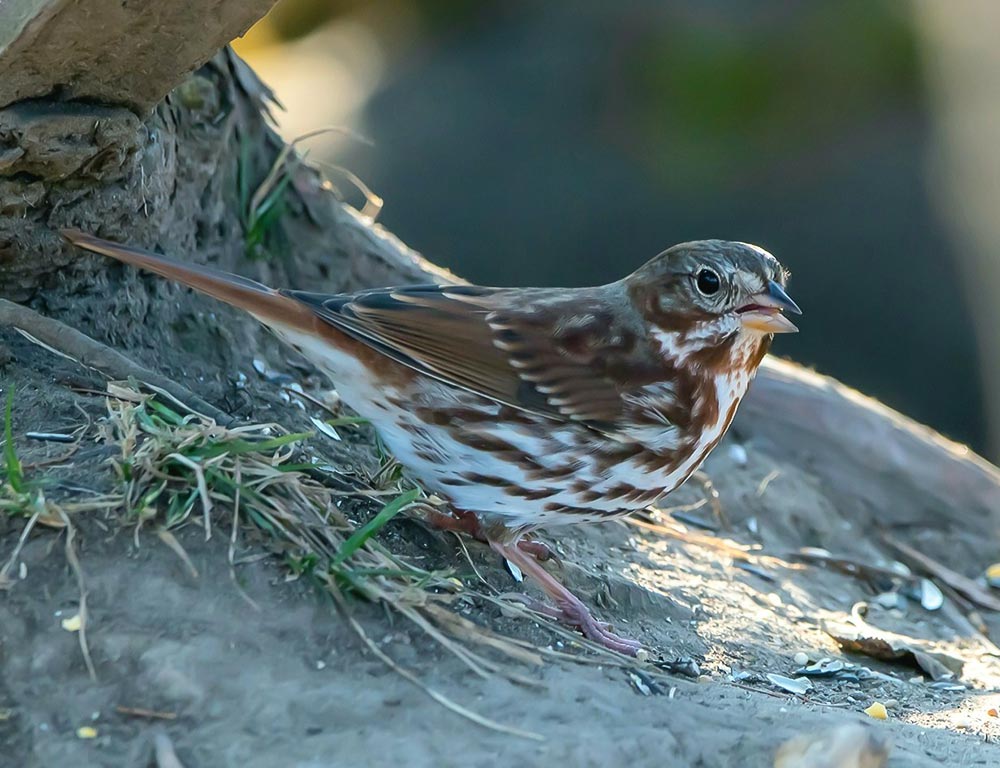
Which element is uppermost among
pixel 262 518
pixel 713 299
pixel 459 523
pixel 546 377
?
pixel 713 299

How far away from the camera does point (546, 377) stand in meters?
3.89

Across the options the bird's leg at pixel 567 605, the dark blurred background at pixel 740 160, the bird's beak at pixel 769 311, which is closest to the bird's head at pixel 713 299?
the bird's beak at pixel 769 311

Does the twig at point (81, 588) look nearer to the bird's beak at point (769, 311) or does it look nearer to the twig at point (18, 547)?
the twig at point (18, 547)

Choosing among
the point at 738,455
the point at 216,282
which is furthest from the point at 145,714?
the point at 738,455

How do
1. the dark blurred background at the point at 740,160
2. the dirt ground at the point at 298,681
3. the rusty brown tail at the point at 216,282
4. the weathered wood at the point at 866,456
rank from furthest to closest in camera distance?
the dark blurred background at the point at 740,160, the weathered wood at the point at 866,456, the rusty brown tail at the point at 216,282, the dirt ground at the point at 298,681

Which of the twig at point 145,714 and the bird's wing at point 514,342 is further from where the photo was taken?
the bird's wing at point 514,342

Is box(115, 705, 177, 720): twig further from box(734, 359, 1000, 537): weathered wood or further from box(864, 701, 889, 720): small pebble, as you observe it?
box(734, 359, 1000, 537): weathered wood

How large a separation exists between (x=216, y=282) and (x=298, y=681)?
1.24 m

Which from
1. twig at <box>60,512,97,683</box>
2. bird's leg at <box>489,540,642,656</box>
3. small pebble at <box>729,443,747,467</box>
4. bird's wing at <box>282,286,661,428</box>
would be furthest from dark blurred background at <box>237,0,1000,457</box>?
twig at <box>60,512,97,683</box>

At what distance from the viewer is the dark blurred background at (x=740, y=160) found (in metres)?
11.3

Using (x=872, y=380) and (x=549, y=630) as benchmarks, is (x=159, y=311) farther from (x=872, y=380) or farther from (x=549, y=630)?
(x=872, y=380)

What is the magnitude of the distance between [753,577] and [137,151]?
8.94 ft

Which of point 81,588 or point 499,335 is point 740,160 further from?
point 81,588

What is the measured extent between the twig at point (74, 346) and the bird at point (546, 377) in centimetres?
29
